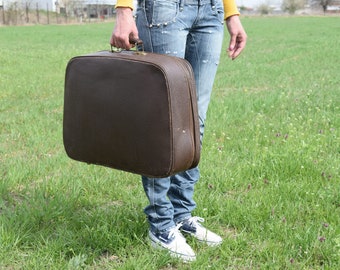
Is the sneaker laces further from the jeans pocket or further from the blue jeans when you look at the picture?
the jeans pocket

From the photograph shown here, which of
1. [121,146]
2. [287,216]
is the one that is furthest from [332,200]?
[121,146]

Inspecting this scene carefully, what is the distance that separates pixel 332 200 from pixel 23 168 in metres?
2.28

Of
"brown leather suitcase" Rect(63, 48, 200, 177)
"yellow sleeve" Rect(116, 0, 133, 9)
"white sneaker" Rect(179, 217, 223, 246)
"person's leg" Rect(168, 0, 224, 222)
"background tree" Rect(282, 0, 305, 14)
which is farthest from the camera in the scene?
"background tree" Rect(282, 0, 305, 14)

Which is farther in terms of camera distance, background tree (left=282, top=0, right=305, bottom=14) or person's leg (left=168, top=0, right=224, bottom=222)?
background tree (left=282, top=0, right=305, bottom=14)

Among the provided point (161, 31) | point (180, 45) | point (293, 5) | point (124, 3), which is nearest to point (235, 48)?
point (180, 45)

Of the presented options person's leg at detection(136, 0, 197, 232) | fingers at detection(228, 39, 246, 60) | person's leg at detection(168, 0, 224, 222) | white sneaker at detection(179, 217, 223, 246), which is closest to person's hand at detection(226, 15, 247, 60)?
fingers at detection(228, 39, 246, 60)

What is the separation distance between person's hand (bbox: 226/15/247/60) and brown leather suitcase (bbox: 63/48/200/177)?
579 millimetres

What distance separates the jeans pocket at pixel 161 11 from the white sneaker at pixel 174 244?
3.45 ft

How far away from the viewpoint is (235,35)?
110 inches

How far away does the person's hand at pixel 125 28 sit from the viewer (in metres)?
2.30

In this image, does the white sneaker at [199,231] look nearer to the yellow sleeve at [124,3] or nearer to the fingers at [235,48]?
the fingers at [235,48]

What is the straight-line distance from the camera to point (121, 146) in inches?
91.0

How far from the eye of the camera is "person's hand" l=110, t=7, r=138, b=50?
7.56 ft

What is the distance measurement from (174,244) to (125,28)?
1.10 metres
